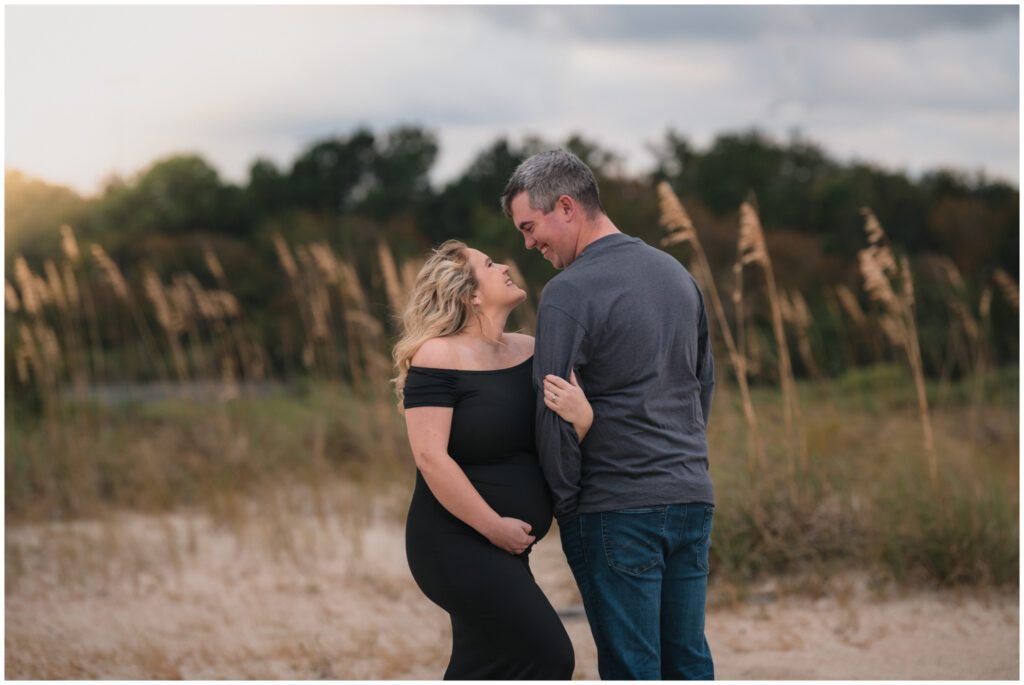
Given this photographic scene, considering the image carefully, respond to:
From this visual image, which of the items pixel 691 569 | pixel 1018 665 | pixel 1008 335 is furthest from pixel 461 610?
pixel 1008 335

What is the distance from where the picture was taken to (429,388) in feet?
9.27

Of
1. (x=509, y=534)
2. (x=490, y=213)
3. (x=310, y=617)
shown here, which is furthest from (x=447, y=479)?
(x=490, y=213)

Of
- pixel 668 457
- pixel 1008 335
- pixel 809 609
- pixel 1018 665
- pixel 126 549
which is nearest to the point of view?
pixel 668 457

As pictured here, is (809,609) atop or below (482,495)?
below

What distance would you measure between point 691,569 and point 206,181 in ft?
107

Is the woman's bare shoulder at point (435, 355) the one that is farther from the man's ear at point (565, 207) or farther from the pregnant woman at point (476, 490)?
the man's ear at point (565, 207)

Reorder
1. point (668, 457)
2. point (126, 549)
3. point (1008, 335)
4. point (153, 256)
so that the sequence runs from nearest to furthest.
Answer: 1. point (668, 457)
2. point (126, 549)
3. point (1008, 335)
4. point (153, 256)

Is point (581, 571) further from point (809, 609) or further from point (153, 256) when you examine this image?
point (153, 256)

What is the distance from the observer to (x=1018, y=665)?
4.59m

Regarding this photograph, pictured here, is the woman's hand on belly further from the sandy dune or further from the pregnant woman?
the sandy dune

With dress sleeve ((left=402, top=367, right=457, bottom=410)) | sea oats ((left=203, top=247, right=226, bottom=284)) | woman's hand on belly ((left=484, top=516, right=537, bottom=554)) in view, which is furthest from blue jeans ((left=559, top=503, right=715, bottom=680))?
sea oats ((left=203, top=247, right=226, bottom=284))

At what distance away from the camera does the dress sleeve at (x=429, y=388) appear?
2814mm

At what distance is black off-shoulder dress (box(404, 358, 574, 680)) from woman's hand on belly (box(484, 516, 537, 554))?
32mm

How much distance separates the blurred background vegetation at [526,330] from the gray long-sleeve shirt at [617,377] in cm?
186
